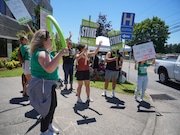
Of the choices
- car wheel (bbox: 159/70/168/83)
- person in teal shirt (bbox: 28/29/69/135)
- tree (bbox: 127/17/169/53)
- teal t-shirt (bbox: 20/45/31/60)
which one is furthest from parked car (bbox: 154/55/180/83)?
tree (bbox: 127/17/169/53)

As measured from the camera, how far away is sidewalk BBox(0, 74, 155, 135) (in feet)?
11.0

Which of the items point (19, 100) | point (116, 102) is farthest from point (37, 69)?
point (116, 102)

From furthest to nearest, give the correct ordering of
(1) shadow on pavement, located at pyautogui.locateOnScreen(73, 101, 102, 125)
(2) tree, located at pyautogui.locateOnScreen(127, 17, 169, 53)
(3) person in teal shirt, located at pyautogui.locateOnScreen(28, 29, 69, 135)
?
(2) tree, located at pyautogui.locateOnScreen(127, 17, 169, 53)
(1) shadow on pavement, located at pyautogui.locateOnScreen(73, 101, 102, 125)
(3) person in teal shirt, located at pyautogui.locateOnScreen(28, 29, 69, 135)

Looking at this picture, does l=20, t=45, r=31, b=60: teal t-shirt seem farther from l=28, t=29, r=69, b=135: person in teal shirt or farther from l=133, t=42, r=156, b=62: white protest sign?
l=133, t=42, r=156, b=62: white protest sign

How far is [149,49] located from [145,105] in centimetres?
192

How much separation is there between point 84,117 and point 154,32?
59.0m

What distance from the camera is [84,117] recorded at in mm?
4020

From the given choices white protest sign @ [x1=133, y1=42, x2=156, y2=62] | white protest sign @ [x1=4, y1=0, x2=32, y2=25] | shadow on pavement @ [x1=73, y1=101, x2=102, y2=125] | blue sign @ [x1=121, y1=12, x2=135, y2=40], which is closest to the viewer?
shadow on pavement @ [x1=73, y1=101, x2=102, y2=125]

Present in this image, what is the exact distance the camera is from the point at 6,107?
437 cm

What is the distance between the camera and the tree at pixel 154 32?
178 ft

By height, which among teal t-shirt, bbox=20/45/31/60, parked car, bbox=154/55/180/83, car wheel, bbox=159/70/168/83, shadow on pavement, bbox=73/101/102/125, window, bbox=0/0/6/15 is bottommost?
shadow on pavement, bbox=73/101/102/125

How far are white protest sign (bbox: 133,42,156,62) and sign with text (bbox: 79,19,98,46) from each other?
1.57 m

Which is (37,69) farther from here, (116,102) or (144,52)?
(144,52)

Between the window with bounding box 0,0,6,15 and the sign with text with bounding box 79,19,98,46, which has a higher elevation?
the window with bounding box 0,0,6,15
